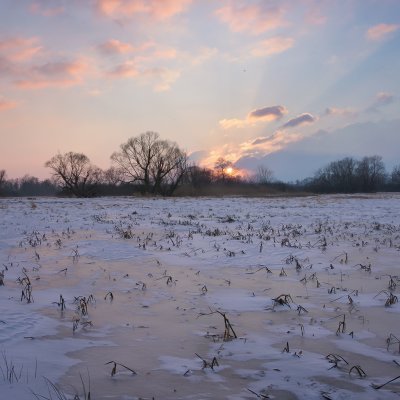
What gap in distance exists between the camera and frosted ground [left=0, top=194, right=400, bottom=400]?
9.69ft

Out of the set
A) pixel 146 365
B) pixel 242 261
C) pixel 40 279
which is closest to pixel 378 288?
pixel 242 261

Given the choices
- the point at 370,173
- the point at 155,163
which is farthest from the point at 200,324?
the point at 370,173

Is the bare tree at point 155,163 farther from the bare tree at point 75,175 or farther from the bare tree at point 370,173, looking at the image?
the bare tree at point 370,173

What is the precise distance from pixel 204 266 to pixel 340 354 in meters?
4.23

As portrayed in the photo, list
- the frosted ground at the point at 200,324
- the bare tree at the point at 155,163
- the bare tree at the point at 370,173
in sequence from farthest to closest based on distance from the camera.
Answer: the bare tree at the point at 370,173 → the bare tree at the point at 155,163 → the frosted ground at the point at 200,324

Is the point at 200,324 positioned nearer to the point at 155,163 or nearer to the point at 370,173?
the point at 155,163

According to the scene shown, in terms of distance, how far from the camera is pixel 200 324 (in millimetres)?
4352

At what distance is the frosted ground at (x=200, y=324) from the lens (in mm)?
2953

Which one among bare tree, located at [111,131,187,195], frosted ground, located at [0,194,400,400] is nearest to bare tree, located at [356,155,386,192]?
bare tree, located at [111,131,187,195]

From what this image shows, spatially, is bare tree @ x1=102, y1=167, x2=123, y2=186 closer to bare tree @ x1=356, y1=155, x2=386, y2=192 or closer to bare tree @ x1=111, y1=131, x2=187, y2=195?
bare tree @ x1=111, y1=131, x2=187, y2=195

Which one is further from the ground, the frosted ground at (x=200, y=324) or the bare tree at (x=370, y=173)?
the bare tree at (x=370, y=173)

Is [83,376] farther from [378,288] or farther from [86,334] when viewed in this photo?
[378,288]

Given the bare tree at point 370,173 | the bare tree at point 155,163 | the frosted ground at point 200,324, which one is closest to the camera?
the frosted ground at point 200,324

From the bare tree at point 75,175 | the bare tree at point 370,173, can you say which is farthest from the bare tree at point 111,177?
the bare tree at point 370,173
